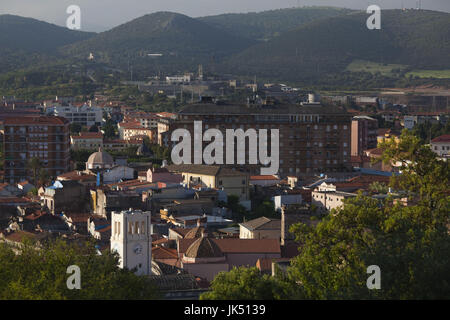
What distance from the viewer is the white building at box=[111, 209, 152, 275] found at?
88.8 feet

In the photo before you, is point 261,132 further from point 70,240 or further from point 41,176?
point 70,240

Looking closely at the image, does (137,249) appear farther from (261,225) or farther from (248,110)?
(248,110)

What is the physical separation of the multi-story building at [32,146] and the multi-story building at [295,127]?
7.86 m

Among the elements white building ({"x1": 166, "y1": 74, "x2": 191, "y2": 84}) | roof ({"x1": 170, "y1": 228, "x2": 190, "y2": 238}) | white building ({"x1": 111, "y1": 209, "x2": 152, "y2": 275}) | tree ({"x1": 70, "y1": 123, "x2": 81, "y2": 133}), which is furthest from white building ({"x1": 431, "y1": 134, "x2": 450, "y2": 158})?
white building ({"x1": 166, "y1": 74, "x2": 191, "y2": 84})

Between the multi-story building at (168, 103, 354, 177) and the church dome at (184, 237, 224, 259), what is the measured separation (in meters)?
29.5

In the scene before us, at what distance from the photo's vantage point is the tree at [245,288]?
1922 centimetres

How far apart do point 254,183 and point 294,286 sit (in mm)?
30602

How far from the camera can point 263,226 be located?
35.7m

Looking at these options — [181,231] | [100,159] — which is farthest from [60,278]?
[100,159]

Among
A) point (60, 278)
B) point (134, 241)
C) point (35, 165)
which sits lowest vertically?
point (35, 165)

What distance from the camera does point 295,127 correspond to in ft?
196

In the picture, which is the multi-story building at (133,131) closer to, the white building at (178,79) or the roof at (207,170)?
the roof at (207,170)

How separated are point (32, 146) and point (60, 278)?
35808mm

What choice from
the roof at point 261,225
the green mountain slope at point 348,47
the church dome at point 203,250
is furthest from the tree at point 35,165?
the green mountain slope at point 348,47
